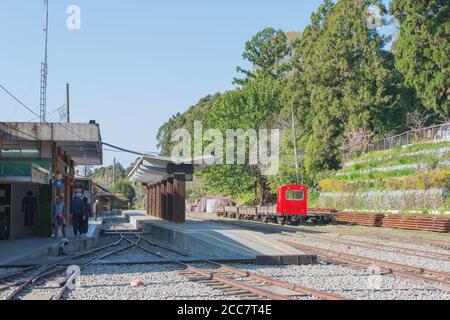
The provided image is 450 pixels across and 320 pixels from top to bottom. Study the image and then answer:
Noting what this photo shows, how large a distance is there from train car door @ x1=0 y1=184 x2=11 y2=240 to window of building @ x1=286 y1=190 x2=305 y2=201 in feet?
69.5

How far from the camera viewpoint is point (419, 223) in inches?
1191

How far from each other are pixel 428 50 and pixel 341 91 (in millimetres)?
13168

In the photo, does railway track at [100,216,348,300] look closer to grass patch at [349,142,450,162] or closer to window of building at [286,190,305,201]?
window of building at [286,190,305,201]

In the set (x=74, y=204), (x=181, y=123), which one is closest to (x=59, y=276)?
(x=74, y=204)

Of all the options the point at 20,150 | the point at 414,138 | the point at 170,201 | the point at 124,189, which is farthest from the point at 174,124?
the point at 20,150

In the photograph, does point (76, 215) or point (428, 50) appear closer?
point (76, 215)

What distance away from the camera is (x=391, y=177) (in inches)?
1655

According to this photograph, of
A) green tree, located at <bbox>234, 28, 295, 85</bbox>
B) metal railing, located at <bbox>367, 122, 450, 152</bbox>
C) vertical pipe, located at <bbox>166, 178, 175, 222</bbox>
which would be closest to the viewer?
vertical pipe, located at <bbox>166, 178, 175, 222</bbox>

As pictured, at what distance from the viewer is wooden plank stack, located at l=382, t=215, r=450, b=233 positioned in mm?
28344

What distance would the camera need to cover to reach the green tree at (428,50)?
41.5 meters

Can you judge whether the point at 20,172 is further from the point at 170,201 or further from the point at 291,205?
the point at 291,205

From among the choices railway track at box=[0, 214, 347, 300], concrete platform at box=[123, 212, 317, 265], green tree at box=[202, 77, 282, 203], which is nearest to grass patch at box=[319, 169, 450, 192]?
green tree at box=[202, 77, 282, 203]
